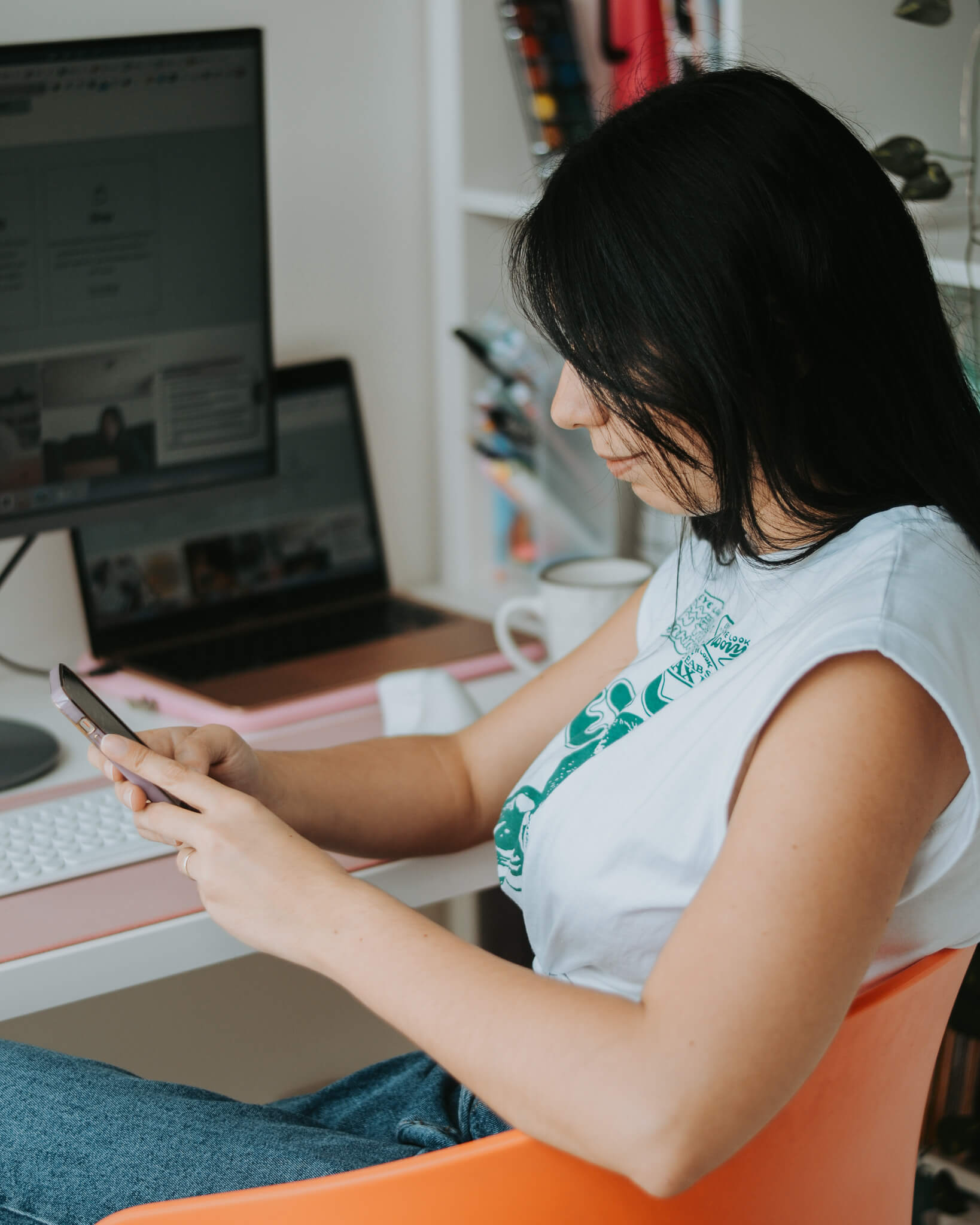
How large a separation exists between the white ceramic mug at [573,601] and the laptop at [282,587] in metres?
0.08

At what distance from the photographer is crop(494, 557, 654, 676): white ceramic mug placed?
132 centimetres

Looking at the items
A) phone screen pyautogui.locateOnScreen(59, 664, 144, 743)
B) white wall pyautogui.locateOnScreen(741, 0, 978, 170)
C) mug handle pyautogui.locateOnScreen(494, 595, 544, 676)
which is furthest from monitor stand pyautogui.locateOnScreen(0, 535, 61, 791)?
white wall pyautogui.locateOnScreen(741, 0, 978, 170)

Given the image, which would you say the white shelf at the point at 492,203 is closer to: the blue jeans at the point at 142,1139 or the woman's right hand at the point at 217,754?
the woman's right hand at the point at 217,754

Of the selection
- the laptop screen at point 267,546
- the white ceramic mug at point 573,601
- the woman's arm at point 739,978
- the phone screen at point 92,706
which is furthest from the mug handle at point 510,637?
the woman's arm at point 739,978

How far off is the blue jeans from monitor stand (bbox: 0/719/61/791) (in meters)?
0.29

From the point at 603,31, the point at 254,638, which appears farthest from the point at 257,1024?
the point at 603,31

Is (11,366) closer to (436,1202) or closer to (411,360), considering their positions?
(411,360)

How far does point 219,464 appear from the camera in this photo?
4.41 ft

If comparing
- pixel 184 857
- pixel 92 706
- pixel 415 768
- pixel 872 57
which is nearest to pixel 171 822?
pixel 184 857

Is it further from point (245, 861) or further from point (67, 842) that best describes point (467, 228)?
point (245, 861)

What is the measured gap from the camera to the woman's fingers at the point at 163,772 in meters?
0.84

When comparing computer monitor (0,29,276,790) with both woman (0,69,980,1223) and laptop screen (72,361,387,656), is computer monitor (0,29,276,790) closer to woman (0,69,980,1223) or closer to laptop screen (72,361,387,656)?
laptop screen (72,361,387,656)

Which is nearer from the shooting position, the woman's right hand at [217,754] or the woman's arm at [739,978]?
the woman's arm at [739,978]

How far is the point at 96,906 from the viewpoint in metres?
0.96
